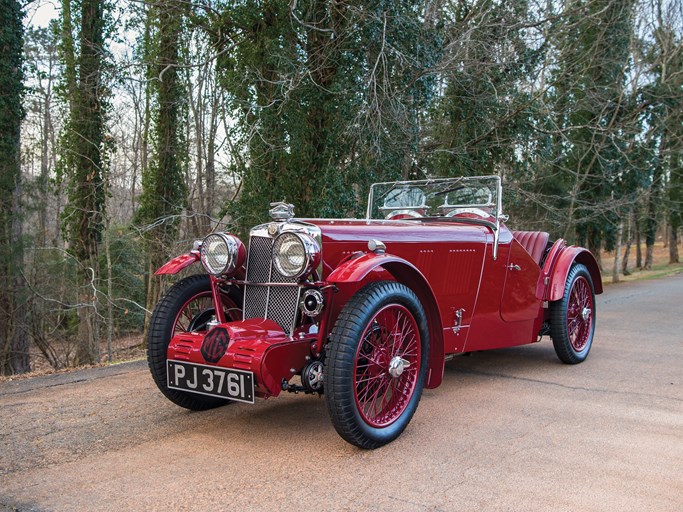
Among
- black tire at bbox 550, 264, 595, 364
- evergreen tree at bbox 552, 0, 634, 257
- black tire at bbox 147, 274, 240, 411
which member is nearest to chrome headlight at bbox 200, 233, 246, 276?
black tire at bbox 147, 274, 240, 411

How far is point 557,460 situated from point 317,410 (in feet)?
5.78

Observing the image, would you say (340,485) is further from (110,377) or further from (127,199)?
(127,199)

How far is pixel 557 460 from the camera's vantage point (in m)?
3.59

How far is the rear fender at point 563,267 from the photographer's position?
5.93 meters

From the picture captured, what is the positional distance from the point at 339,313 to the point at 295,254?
1.62ft

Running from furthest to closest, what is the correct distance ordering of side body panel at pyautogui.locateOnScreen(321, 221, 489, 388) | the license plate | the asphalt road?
1. side body panel at pyautogui.locateOnScreen(321, 221, 489, 388)
2. the license plate
3. the asphalt road

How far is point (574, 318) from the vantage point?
6.29 meters

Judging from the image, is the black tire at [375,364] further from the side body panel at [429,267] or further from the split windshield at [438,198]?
the split windshield at [438,198]

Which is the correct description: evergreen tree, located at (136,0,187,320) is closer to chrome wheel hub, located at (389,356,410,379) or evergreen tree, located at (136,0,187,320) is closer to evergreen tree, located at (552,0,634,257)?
evergreen tree, located at (552,0,634,257)

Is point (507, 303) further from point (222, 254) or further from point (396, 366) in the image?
point (222, 254)

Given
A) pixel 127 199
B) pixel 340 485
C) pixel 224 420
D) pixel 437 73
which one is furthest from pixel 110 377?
pixel 127 199

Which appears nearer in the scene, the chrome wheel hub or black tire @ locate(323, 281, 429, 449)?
black tire @ locate(323, 281, 429, 449)

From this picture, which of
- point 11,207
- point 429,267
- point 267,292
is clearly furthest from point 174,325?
point 11,207

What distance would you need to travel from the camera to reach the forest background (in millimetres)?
9641
